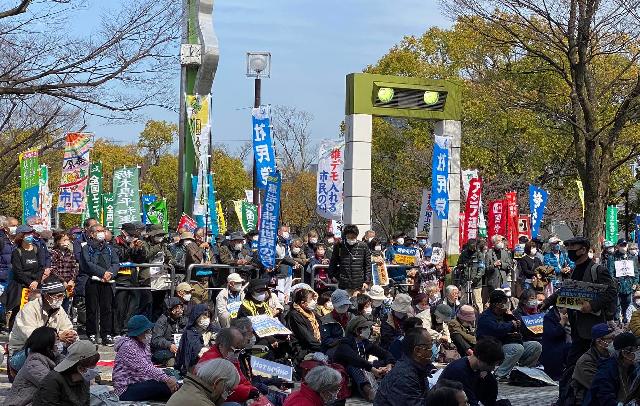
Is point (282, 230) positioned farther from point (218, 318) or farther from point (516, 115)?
point (516, 115)

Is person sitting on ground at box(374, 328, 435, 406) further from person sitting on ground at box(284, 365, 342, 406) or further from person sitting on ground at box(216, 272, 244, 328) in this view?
person sitting on ground at box(216, 272, 244, 328)

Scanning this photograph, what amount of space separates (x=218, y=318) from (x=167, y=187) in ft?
181

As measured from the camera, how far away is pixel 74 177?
73.5 feet

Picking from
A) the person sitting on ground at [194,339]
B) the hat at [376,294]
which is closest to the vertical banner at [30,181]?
the hat at [376,294]

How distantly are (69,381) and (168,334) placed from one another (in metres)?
4.69

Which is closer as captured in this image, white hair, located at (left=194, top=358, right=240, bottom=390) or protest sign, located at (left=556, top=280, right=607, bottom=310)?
white hair, located at (left=194, top=358, right=240, bottom=390)

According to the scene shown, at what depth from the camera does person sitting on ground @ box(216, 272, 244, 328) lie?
44.1 feet

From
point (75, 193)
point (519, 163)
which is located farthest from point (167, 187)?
point (75, 193)

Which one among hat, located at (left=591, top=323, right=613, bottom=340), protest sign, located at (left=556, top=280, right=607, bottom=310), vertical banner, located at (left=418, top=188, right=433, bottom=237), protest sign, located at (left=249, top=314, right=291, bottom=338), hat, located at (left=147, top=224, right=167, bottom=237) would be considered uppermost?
vertical banner, located at (left=418, top=188, right=433, bottom=237)

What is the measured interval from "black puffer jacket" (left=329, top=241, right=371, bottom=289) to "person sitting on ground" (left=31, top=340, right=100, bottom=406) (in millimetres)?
8861

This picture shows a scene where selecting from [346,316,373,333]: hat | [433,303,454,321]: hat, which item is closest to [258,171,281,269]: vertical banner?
[433,303,454,321]: hat

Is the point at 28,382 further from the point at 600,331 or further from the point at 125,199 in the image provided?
the point at 125,199

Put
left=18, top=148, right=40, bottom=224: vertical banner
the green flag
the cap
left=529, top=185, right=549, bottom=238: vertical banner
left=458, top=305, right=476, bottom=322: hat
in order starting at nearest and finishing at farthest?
the cap → left=458, top=305, right=476, bottom=322: hat → left=18, top=148, right=40, bottom=224: vertical banner → left=529, top=185, right=549, bottom=238: vertical banner → the green flag

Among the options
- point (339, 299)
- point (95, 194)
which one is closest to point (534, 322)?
point (339, 299)
